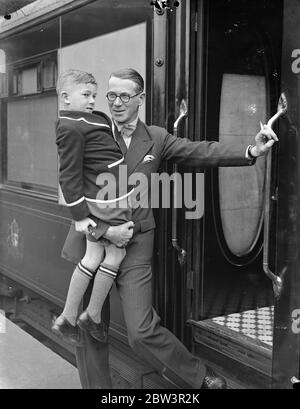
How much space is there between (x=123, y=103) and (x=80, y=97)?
0.67 feet

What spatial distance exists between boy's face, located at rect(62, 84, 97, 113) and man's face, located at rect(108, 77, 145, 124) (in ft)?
0.32

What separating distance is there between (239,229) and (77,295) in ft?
4.02

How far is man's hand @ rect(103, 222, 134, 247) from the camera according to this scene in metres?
2.54

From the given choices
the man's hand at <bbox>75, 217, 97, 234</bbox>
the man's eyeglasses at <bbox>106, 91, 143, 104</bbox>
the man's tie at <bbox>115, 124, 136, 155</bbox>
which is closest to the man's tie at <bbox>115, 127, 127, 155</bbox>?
the man's tie at <bbox>115, 124, 136, 155</bbox>

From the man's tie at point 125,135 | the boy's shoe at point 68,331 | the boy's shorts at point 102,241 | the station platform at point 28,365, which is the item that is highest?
the man's tie at point 125,135

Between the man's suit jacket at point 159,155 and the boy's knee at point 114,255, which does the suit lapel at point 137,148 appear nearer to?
the man's suit jacket at point 159,155

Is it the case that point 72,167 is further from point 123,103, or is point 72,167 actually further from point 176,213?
point 176,213

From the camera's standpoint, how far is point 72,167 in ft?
7.98

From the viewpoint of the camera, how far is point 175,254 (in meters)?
2.95

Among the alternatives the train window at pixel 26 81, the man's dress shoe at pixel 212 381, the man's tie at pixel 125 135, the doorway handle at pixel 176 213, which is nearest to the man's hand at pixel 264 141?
the doorway handle at pixel 176 213

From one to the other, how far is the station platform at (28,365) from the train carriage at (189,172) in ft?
0.35

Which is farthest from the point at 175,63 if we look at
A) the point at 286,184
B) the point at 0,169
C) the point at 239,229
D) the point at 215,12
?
the point at 0,169

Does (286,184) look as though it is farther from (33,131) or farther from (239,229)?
(33,131)

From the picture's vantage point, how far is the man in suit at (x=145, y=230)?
2553mm
